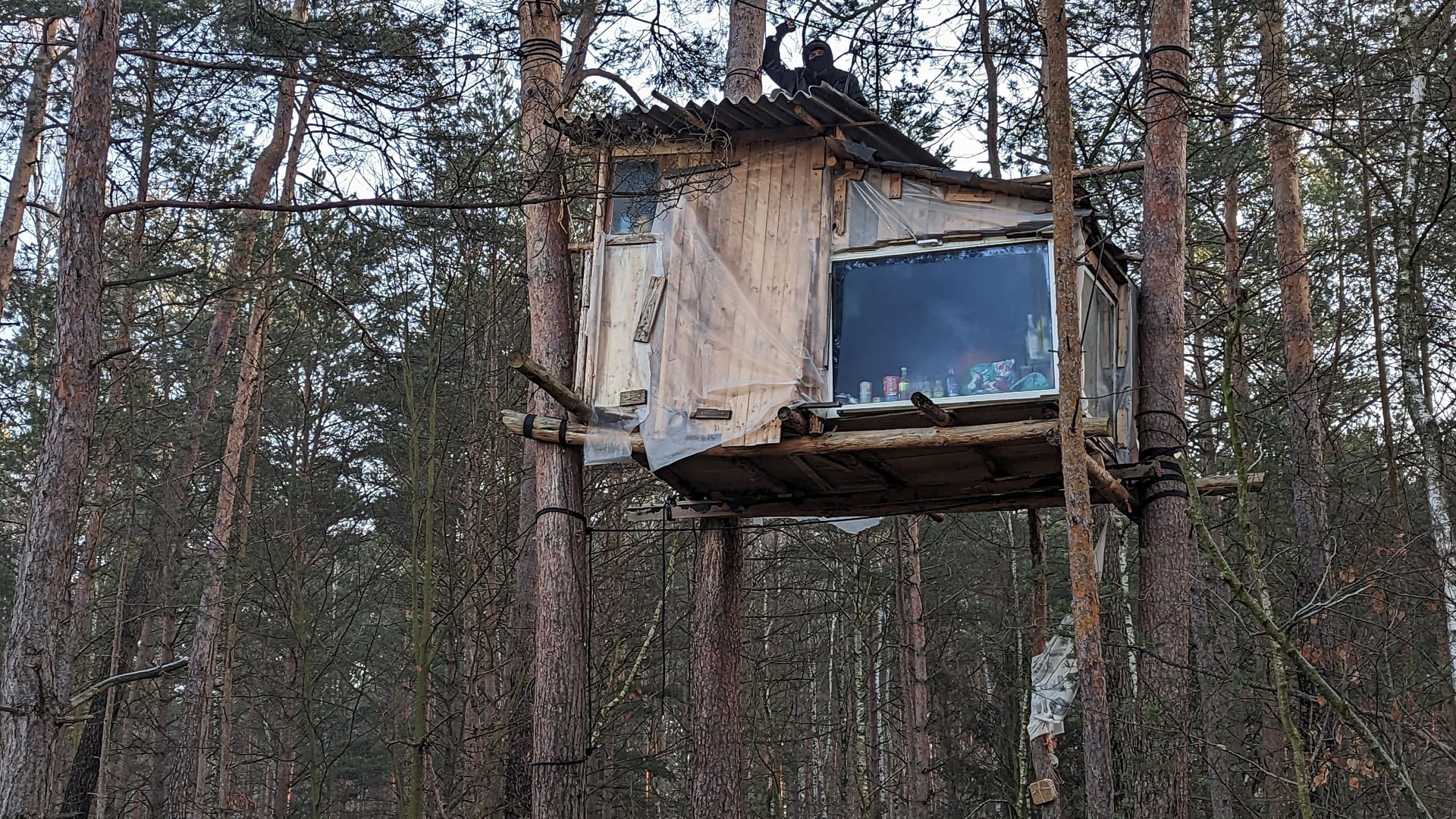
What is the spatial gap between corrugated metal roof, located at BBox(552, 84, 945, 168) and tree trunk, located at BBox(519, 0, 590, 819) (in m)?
0.45

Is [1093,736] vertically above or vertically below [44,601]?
below

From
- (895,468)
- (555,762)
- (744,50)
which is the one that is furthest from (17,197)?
(895,468)

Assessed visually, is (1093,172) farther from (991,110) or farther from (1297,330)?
(1297,330)

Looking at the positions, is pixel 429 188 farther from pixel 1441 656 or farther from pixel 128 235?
pixel 1441 656

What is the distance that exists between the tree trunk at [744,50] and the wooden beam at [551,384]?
4.07 m

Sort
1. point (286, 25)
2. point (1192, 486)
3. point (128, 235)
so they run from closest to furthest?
point (1192, 486) < point (286, 25) < point (128, 235)

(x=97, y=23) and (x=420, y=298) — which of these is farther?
(x=420, y=298)

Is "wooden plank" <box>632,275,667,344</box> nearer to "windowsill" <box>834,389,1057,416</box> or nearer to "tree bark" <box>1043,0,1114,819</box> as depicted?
"windowsill" <box>834,389,1057,416</box>

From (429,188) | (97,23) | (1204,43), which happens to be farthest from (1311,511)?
(97,23)

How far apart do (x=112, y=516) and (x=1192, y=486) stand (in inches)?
795

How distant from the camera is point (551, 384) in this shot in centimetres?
827

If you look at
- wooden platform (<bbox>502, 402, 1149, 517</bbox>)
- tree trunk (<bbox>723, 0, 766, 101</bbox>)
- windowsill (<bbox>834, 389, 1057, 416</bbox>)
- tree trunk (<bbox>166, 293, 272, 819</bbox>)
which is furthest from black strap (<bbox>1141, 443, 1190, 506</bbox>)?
tree trunk (<bbox>166, 293, 272, 819</bbox>)

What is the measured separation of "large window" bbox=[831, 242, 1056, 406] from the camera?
313 inches

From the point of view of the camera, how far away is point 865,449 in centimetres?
821
